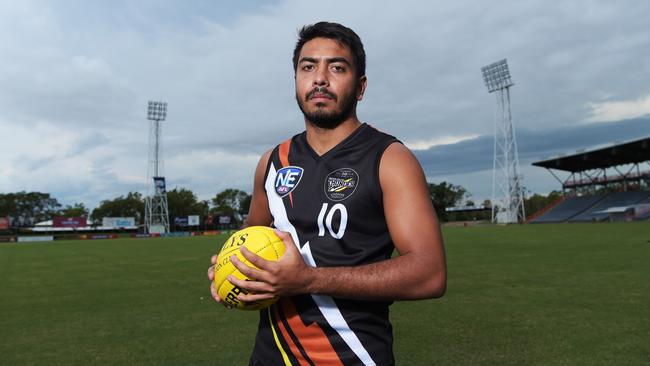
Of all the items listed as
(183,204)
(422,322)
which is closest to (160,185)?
(183,204)

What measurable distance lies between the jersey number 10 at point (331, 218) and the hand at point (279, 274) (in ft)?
1.05

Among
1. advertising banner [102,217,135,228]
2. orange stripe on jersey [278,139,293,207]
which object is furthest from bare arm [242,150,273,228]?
advertising banner [102,217,135,228]

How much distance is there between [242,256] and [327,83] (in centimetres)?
82

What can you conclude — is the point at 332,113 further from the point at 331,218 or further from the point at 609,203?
the point at 609,203

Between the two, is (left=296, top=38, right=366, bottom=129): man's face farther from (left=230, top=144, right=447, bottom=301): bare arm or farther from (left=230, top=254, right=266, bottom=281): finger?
(left=230, top=254, right=266, bottom=281): finger

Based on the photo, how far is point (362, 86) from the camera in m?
2.31

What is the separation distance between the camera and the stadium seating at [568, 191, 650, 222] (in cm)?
6256

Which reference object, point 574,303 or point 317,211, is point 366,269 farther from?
point 574,303

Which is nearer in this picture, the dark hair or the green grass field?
the dark hair

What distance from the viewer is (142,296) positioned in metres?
10.5

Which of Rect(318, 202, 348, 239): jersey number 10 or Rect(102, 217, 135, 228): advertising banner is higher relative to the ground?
Rect(102, 217, 135, 228): advertising banner

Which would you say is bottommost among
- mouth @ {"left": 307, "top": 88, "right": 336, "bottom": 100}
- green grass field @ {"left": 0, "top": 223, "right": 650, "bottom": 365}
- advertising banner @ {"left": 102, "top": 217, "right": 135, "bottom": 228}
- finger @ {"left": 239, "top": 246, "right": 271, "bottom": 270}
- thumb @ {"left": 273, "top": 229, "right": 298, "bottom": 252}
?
green grass field @ {"left": 0, "top": 223, "right": 650, "bottom": 365}

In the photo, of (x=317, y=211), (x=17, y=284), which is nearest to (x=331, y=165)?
(x=317, y=211)

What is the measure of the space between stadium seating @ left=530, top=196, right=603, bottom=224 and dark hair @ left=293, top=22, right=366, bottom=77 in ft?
232
